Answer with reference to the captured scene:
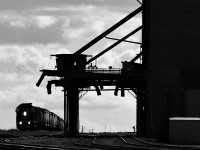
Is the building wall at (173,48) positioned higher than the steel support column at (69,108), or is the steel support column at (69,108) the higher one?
the building wall at (173,48)

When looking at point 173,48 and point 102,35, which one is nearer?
point 173,48

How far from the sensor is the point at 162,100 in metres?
62.9

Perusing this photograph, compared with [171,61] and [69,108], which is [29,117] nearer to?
[69,108]

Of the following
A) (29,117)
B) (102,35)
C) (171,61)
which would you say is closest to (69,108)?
(102,35)

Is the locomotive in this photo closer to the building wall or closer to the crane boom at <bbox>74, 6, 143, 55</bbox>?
the crane boom at <bbox>74, 6, 143, 55</bbox>

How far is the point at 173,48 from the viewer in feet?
208

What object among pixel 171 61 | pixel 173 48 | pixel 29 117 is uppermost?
pixel 173 48

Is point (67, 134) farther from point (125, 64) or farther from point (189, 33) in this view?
point (189, 33)

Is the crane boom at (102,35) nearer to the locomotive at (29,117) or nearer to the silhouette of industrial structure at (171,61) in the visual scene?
the silhouette of industrial structure at (171,61)

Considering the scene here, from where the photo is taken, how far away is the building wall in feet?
207

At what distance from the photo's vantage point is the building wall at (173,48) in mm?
63188

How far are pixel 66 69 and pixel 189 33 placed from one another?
14.0m

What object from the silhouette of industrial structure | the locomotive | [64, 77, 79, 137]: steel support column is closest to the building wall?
the silhouette of industrial structure

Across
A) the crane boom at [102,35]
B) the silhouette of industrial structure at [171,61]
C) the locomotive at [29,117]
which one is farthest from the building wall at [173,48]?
the locomotive at [29,117]
